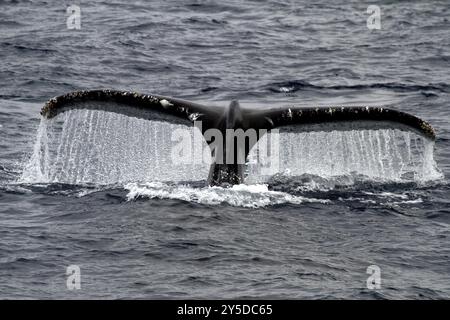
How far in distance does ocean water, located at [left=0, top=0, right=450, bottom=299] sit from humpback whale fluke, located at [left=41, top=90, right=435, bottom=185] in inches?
11.0

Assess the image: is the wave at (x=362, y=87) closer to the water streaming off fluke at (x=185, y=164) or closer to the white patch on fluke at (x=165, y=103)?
the water streaming off fluke at (x=185, y=164)

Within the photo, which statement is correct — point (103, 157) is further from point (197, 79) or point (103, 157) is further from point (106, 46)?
point (106, 46)

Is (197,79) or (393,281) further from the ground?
(197,79)

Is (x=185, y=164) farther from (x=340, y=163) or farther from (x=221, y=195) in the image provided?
(x=221, y=195)

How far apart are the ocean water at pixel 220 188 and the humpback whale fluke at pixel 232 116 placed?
0.28 metres

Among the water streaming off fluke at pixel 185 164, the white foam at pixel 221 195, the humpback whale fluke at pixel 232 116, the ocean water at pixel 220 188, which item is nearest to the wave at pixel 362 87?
the ocean water at pixel 220 188

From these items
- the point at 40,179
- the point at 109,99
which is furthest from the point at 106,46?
the point at 109,99

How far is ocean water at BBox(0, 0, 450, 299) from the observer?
10734mm

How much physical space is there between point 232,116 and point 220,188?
0.93 meters

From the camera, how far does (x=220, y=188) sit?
43.6 ft

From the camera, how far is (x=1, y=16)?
97.9 feet

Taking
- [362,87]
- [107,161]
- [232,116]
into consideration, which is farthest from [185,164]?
[362,87]

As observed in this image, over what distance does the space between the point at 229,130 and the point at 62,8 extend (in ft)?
63.7

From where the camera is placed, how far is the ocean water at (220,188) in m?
10.7
